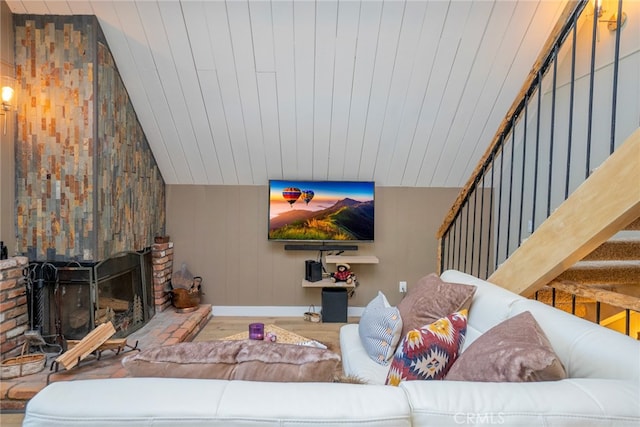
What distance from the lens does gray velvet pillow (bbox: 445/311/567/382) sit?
98cm

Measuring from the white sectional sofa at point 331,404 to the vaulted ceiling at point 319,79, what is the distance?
9.20ft

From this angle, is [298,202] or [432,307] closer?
[432,307]

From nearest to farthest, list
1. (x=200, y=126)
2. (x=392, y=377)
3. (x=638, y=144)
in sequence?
1. (x=638, y=144)
2. (x=392, y=377)
3. (x=200, y=126)

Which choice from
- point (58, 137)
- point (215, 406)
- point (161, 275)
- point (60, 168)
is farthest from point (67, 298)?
point (215, 406)

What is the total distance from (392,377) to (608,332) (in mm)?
737

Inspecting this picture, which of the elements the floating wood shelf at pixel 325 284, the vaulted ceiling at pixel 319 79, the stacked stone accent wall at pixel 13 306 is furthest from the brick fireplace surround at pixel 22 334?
the vaulted ceiling at pixel 319 79

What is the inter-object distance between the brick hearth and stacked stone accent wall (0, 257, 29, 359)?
28 cm

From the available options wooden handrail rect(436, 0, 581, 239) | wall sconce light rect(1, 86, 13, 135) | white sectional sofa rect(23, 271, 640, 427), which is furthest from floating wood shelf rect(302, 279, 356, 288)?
white sectional sofa rect(23, 271, 640, 427)

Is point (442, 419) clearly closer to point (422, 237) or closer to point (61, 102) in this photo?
point (61, 102)

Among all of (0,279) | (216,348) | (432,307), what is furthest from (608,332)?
(0,279)

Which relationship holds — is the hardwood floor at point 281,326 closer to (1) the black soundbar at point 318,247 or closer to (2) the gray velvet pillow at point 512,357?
(1) the black soundbar at point 318,247

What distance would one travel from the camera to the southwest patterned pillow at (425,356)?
1.36 m

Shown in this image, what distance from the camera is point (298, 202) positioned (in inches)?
161

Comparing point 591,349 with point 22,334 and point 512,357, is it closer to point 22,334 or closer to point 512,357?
point 512,357
